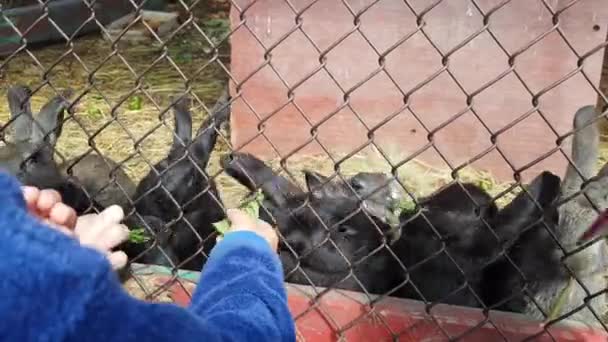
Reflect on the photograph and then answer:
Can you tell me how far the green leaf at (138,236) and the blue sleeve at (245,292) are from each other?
72.2 inches

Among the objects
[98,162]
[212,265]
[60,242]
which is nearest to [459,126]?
[98,162]

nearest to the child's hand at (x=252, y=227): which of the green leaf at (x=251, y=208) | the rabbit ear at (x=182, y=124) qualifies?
the green leaf at (x=251, y=208)

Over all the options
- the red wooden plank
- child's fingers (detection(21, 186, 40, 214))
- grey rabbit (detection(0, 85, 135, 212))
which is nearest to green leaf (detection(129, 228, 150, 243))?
grey rabbit (detection(0, 85, 135, 212))

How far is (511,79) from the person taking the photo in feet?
16.4

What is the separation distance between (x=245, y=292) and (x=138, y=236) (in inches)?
80.1

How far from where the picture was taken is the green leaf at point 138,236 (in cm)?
387

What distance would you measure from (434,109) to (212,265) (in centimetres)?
333

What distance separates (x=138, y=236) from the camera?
388cm

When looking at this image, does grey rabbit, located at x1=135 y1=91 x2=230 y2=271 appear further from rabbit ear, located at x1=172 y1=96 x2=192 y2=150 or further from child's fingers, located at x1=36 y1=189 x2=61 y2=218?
child's fingers, located at x1=36 y1=189 x2=61 y2=218

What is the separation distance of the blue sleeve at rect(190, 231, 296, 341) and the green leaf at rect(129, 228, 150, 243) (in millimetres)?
1834

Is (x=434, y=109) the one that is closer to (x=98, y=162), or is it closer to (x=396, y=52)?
(x=396, y=52)

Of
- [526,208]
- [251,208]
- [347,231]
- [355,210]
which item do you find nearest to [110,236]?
[251,208]

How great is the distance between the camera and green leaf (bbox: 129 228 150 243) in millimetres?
3873

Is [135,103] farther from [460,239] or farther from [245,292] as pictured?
[245,292]
